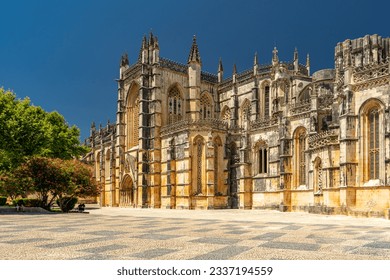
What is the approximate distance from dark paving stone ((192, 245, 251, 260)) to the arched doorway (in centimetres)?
4456

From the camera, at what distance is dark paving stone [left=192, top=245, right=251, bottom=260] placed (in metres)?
9.13

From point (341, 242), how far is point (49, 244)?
846cm

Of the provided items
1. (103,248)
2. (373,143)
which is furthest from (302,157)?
(103,248)

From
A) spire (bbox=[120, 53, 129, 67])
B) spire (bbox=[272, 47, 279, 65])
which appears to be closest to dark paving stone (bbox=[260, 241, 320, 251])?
spire (bbox=[272, 47, 279, 65])

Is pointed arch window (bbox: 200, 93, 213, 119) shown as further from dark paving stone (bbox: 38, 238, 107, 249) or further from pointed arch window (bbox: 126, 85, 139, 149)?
dark paving stone (bbox: 38, 238, 107, 249)

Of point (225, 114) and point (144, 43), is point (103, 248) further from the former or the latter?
point (225, 114)

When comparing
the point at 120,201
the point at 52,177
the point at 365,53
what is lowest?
the point at 120,201

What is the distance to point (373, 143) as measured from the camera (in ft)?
86.7

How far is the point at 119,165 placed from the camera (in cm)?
5666

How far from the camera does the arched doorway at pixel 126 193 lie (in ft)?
179
